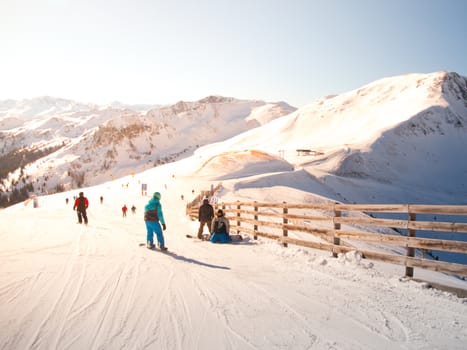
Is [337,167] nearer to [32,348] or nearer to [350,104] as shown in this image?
[350,104]

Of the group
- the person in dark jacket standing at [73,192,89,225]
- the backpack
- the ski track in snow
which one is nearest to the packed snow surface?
the ski track in snow

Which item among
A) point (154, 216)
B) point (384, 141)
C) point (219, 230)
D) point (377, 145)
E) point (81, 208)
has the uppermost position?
point (384, 141)

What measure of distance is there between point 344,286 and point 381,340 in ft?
7.05

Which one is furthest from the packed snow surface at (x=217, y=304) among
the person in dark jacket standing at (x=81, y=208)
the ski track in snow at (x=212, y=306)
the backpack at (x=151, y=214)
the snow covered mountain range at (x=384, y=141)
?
the snow covered mountain range at (x=384, y=141)

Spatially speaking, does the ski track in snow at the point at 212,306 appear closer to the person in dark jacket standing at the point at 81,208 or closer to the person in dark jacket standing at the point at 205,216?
the person in dark jacket standing at the point at 205,216

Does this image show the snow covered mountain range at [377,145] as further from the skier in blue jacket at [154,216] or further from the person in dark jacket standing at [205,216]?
the skier in blue jacket at [154,216]

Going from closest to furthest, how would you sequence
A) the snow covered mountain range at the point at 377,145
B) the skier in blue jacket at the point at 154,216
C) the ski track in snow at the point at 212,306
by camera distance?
the ski track in snow at the point at 212,306
the skier in blue jacket at the point at 154,216
the snow covered mountain range at the point at 377,145

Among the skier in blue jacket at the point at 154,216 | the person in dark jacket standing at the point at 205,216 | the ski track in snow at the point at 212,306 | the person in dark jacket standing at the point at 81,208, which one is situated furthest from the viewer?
the person in dark jacket standing at the point at 81,208

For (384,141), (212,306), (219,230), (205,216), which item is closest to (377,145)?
(384,141)

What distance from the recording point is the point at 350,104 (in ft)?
401

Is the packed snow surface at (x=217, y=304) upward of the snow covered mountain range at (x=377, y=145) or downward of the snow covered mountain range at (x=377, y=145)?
downward

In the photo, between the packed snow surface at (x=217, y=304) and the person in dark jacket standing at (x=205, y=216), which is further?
the person in dark jacket standing at (x=205, y=216)

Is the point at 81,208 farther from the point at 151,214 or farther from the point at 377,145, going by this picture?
the point at 377,145

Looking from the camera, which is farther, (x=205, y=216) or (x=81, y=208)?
(x=81, y=208)
